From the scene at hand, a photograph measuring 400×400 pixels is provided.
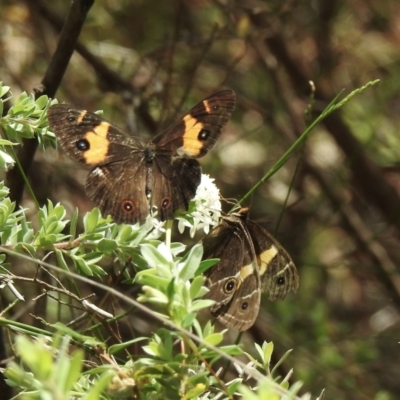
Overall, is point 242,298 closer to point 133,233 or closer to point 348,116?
point 133,233

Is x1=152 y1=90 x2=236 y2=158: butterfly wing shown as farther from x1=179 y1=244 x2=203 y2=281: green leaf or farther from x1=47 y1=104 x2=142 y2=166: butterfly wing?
x1=179 y1=244 x2=203 y2=281: green leaf

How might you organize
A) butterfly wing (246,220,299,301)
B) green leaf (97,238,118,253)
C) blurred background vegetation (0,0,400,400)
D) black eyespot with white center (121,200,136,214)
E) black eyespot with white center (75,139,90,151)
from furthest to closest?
blurred background vegetation (0,0,400,400) → butterfly wing (246,220,299,301) → black eyespot with white center (75,139,90,151) → black eyespot with white center (121,200,136,214) → green leaf (97,238,118,253)

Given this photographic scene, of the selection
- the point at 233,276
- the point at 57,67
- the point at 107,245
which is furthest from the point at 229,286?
the point at 57,67

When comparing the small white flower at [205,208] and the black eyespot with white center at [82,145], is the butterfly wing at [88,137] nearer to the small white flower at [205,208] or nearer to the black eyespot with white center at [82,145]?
the black eyespot with white center at [82,145]

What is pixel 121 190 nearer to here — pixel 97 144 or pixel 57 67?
pixel 97 144

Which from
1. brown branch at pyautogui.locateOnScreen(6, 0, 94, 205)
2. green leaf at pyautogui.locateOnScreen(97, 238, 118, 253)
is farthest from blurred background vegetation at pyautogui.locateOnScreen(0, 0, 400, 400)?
green leaf at pyautogui.locateOnScreen(97, 238, 118, 253)

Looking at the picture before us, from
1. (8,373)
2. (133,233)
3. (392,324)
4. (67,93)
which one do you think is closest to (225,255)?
(133,233)

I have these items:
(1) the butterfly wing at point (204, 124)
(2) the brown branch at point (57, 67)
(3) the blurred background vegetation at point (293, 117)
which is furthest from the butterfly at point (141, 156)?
(3) the blurred background vegetation at point (293, 117)
